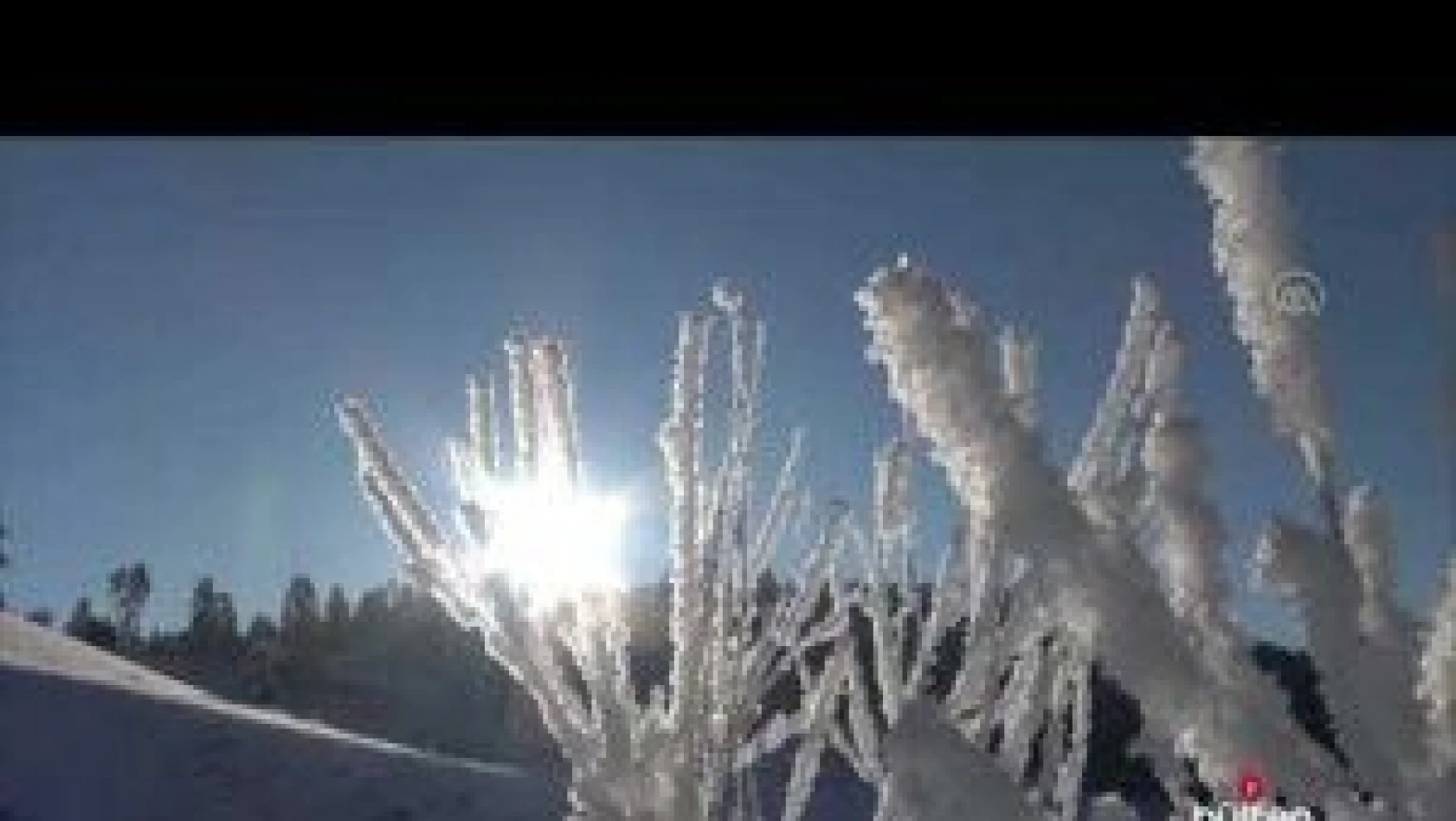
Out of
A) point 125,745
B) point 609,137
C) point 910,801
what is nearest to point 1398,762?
point 910,801

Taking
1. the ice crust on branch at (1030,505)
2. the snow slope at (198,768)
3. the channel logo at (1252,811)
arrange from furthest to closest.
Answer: the snow slope at (198,768)
the channel logo at (1252,811)
the ice crust on branch at (1030,505)

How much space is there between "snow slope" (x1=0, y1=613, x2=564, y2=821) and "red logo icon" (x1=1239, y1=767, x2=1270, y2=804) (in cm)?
3051

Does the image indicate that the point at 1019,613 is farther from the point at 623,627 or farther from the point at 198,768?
the point at 198,768

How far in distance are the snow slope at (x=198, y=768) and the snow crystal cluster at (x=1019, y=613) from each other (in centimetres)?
2918

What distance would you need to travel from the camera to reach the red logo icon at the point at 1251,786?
2.44m

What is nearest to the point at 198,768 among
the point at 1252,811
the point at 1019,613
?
the point at 1019,613

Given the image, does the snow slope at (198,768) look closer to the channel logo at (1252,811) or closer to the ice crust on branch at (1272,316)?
the channel logo at (1252,811)

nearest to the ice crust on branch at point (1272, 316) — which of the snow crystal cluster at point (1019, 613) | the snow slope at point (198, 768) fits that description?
the snow crystal cluster at point (1019, 613)

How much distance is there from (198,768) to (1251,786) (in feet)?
111

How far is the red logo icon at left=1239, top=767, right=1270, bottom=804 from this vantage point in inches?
96.0

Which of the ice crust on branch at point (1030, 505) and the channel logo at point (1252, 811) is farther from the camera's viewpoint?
the channel logo at point (1252, 811)

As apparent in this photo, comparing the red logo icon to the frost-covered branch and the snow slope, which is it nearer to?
the frost-covered branch
